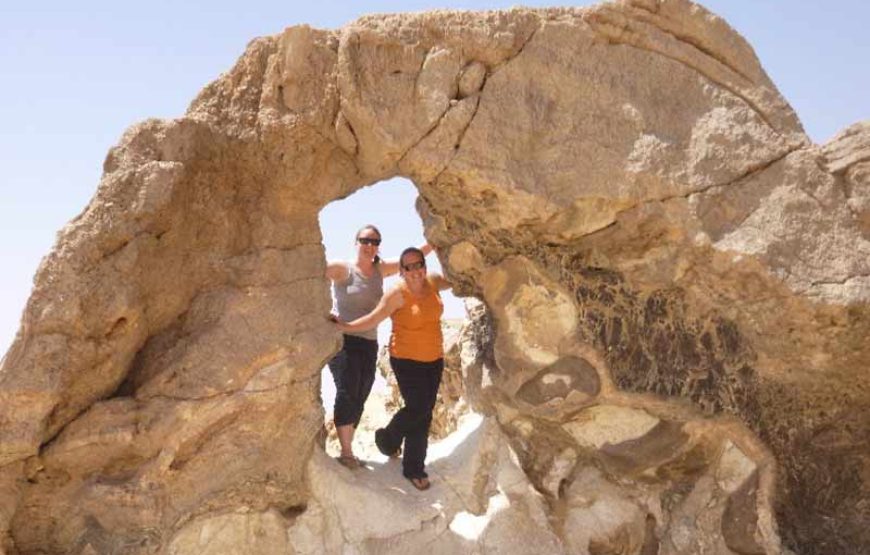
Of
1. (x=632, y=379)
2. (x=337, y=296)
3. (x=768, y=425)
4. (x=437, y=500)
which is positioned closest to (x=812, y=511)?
(x=768, y=425)

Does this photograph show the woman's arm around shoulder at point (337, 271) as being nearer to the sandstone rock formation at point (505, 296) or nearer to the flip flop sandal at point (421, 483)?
the sandstone rock formation at point (505, 296)

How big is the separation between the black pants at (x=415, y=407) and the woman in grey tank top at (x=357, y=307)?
0.24 metres

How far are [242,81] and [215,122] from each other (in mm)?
247

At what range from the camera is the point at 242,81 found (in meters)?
4.49

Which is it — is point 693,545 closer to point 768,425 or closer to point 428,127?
point 768,425

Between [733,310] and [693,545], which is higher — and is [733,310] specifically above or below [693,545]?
above

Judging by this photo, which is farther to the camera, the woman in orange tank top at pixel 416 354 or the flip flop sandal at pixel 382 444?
the flip flop sandal at pixel 382 444

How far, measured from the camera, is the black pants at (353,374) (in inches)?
193

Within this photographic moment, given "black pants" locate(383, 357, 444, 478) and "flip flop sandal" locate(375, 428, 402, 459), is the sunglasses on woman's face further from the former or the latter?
"flip flop sandal" locate(375, 428, 402, 459)

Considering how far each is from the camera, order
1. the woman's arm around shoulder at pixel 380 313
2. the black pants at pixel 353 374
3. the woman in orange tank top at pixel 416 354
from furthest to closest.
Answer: the black pants at pixel 353 374 < the woman in orange tank top at pixel 416 354 < the woman's arm around shoulder at pixel 380 313

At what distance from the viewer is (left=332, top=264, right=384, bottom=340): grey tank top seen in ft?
16.4

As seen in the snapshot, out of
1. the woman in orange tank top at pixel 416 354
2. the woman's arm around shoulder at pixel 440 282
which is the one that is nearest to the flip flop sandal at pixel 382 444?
the woman in orange tank top at pixel 416 354

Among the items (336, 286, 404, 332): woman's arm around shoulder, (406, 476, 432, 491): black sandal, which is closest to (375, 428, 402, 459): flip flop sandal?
(406, 476, 432, 491): black sandal

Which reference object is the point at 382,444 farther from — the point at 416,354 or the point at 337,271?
the point at 337,271
